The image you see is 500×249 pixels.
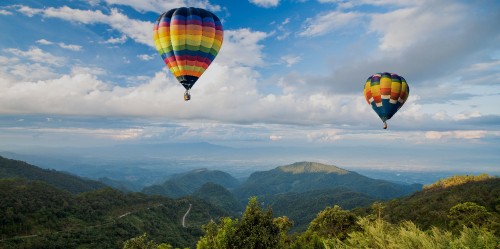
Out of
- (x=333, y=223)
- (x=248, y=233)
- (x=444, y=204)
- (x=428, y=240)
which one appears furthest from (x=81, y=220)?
(x=428, y=240)

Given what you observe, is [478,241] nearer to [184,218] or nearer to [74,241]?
[74,241]

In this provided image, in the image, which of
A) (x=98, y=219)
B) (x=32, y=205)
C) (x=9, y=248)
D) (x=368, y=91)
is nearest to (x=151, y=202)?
(x=98, y=219)

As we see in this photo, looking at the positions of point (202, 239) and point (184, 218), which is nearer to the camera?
point (202, 239)

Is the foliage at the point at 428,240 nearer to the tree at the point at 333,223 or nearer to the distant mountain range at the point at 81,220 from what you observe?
the tree at the point at 333,223

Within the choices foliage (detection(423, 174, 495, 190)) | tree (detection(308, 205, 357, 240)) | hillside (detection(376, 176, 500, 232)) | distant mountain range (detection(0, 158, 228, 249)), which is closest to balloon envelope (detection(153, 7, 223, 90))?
tree (detection(308, 205, 357, 240))

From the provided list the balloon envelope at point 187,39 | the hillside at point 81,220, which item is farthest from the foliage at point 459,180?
the balloon envelope at point 187,39

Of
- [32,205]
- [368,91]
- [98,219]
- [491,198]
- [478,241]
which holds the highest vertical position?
[368,91]

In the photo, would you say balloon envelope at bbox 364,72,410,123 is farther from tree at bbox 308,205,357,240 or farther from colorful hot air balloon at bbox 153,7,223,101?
colorful hot air balloon at bbox 153,7,223,101

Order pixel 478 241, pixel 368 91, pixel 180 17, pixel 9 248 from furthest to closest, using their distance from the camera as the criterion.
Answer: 1. pixel 9 248
2. pixel 368 91
3. pixel 180 17
4. pixel 478 241
